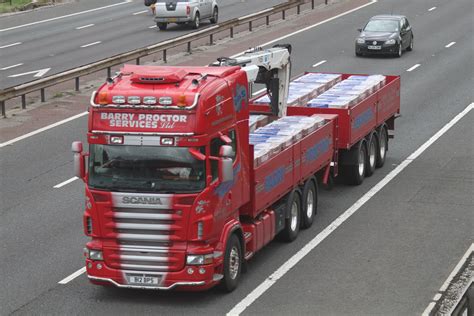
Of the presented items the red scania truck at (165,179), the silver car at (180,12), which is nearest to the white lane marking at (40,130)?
the red scania truck at (165,179)

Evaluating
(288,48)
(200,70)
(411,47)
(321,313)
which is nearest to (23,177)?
(288,48)

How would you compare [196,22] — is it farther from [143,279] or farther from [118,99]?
[143,279]

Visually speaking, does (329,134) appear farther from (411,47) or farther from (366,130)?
(411,47)

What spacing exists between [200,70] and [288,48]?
542 centimetres

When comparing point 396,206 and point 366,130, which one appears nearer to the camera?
point 396,206

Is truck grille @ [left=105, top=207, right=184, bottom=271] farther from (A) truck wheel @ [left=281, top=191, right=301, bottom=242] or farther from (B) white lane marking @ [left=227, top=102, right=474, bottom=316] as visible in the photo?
(A) truck wheel @ [left=281, top=191, right=301, bottom=242]

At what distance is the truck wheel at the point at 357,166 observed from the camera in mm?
23516

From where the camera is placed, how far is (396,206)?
872 inches

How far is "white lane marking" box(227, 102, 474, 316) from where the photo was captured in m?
16.5

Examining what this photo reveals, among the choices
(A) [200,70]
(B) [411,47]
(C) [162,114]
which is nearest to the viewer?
(C) [162,114]

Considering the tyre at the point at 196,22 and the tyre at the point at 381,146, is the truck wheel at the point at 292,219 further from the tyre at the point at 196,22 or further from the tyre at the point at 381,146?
the tyre at the point at 196,22

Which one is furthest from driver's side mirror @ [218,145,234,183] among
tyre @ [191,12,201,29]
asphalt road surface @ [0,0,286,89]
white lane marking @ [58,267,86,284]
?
tyre @ [191,12,201,29]

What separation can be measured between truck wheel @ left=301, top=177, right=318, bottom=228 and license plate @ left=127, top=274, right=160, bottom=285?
492 cm

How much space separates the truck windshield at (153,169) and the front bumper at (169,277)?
120 cm
